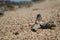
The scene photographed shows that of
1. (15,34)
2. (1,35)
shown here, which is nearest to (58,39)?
(15,34)

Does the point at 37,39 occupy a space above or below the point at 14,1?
above

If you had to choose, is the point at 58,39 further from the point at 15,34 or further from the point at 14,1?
the point at 14,1

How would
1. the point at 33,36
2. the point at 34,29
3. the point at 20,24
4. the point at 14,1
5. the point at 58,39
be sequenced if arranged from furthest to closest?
1. the point at 14,1
2. the point at 20,24
3. the point at 34,29
4. the point at 33,36
5. the point at 58,39

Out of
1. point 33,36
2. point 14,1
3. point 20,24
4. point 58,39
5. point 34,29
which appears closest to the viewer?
point 58,39

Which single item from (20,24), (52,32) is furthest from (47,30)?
(20,24)

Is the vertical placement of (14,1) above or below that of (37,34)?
below

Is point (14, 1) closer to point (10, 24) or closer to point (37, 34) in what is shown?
point (10, 24)

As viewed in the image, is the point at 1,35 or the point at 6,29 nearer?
the point at 1,35

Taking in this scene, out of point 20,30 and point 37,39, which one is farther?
point 20,30

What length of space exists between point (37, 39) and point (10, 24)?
355 centimetres

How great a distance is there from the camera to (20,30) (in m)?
11.7

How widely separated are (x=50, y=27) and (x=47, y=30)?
45cm

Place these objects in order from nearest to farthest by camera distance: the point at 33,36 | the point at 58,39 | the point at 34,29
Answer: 1. the point at 58,39
2. the point at 33,36
3. the point at 34,29

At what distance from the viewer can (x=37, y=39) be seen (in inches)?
403
